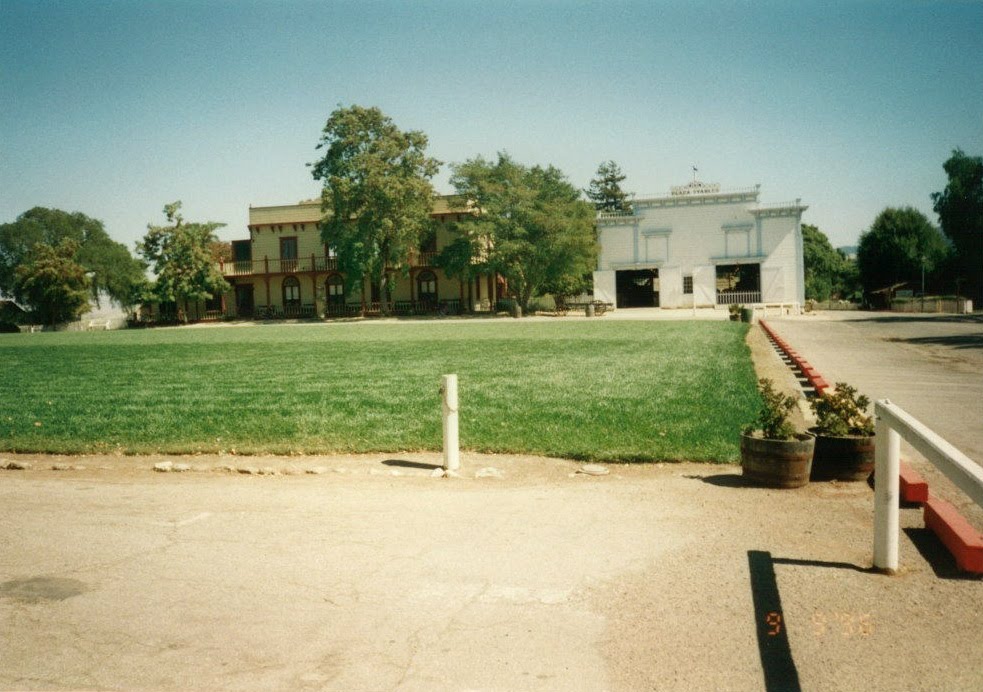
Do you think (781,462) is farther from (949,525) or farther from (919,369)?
(919,369)

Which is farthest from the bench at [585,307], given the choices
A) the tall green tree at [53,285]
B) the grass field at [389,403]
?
the tall green tree at [53,285]

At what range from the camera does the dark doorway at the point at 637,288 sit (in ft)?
188

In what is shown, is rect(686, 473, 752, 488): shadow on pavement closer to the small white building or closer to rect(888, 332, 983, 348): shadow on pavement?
rect(888, 332, 983, 348): shadow on pavement

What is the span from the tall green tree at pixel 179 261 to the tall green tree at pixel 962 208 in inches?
2312

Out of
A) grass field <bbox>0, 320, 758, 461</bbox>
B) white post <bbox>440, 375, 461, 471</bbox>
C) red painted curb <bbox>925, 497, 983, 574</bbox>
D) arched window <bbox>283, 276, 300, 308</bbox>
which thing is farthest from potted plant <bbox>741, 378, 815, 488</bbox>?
arched window <bbox>283, 276, 300, 308</bbox>

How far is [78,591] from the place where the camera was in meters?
4.05

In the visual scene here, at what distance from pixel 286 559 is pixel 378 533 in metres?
0.73

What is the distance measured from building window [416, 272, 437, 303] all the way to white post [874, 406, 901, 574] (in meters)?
53.4

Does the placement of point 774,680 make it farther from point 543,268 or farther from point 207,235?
point 207,235

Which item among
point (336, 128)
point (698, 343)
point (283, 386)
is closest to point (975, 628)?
point (283, 386)

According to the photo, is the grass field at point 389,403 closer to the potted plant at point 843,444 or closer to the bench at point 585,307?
the potted plant at point 843,444

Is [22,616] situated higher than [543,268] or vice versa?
[543,268]

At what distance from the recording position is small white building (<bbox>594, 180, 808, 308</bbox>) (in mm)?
52375

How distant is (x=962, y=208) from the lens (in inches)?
2239
